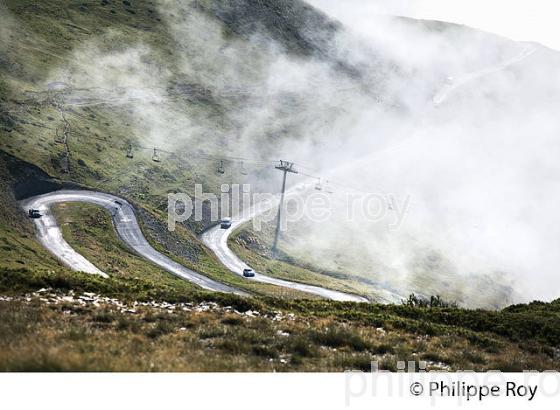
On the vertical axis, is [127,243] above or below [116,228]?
below

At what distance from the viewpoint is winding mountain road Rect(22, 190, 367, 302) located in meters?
86.9

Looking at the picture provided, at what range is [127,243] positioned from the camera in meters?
98.6

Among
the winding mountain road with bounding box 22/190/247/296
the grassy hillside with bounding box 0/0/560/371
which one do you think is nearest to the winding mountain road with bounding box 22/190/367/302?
the winding mountain road with bounding box 22/190/247/296

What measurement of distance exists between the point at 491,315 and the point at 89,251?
245 feet

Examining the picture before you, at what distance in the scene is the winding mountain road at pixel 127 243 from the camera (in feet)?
285

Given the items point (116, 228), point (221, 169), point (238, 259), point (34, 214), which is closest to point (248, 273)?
point (238, 259)

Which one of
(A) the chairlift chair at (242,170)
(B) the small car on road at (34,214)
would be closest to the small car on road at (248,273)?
(B) the small car on road at (34,214)

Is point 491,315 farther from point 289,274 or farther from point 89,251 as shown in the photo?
point 289,274

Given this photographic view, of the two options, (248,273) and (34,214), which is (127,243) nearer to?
(34,214)

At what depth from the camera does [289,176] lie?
605 ft

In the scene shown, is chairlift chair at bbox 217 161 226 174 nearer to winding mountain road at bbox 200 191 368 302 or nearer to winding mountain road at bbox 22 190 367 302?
winding mountain road at bbox 200 191 368 302

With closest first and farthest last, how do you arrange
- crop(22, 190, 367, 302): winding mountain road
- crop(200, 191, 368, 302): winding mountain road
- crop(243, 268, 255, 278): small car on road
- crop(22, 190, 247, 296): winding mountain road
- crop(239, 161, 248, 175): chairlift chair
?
crop(22, 190, 247, 296): winding mountain road < crop(22, 190, 367, 302): winding mountain road < crop(200, 191, 368, 302): winding mountain road < crop(243, 268, 255, 278): small car on road < crop(239, 161, 248, 175): chairlift chair

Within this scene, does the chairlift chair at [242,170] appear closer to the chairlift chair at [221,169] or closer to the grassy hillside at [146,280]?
the grassy hillside at [146,280]

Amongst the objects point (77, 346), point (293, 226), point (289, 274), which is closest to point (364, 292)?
point (289, 274)
